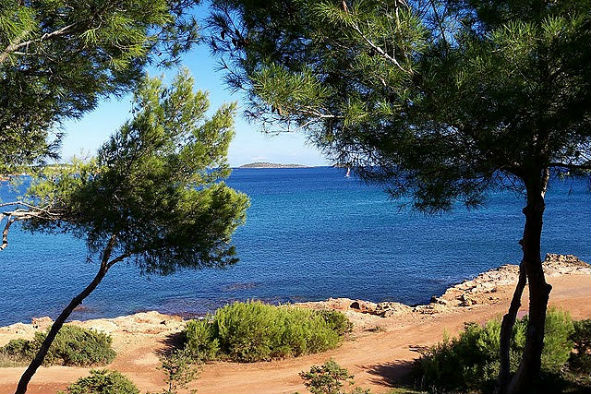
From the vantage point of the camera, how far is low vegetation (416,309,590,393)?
25.5ft

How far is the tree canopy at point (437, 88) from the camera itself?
152 inches

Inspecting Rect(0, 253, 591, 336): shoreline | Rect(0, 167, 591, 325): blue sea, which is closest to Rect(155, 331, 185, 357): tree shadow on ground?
Rect(0, 253, 591, 336): shoreline

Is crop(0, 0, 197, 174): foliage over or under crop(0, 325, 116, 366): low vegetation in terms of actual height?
over

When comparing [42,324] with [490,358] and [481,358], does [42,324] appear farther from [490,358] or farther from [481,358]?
[490,358]

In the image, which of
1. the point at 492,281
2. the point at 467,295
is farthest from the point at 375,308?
the point at 492,281

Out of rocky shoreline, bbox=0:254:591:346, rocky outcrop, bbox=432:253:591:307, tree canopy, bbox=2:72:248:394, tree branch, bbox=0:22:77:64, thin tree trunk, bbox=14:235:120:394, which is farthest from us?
rocky outcrop, bbox=432:253:591:307

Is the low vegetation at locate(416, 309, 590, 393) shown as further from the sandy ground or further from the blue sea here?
the blue sea

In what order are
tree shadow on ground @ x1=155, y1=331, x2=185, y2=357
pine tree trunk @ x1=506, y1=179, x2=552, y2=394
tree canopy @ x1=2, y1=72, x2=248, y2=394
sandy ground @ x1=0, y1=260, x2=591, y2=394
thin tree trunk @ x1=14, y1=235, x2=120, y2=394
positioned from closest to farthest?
pine tree trunk @ x1=506, y1=179, x2=552, y2=394 → thin tree trunk @ x1=14, y1=235, x2=120, y2=394 → tree canopy @ x1=2, y1=72, x2=248, y2=394 → sandy ground @ x1=0, y1=260, x2=591, y2=394 → tree shadow on ground @ x1=155, y1=331, x2=185, y2=357

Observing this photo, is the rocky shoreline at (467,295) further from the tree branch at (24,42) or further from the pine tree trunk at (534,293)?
the tree branch at (24,42)

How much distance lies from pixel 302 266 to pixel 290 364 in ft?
62.3

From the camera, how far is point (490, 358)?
816 centimetres

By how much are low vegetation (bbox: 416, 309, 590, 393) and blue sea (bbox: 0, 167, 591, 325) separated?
3572 mm

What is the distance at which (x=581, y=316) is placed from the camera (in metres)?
12.6

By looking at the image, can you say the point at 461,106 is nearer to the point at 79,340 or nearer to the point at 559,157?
the point at 559,157
